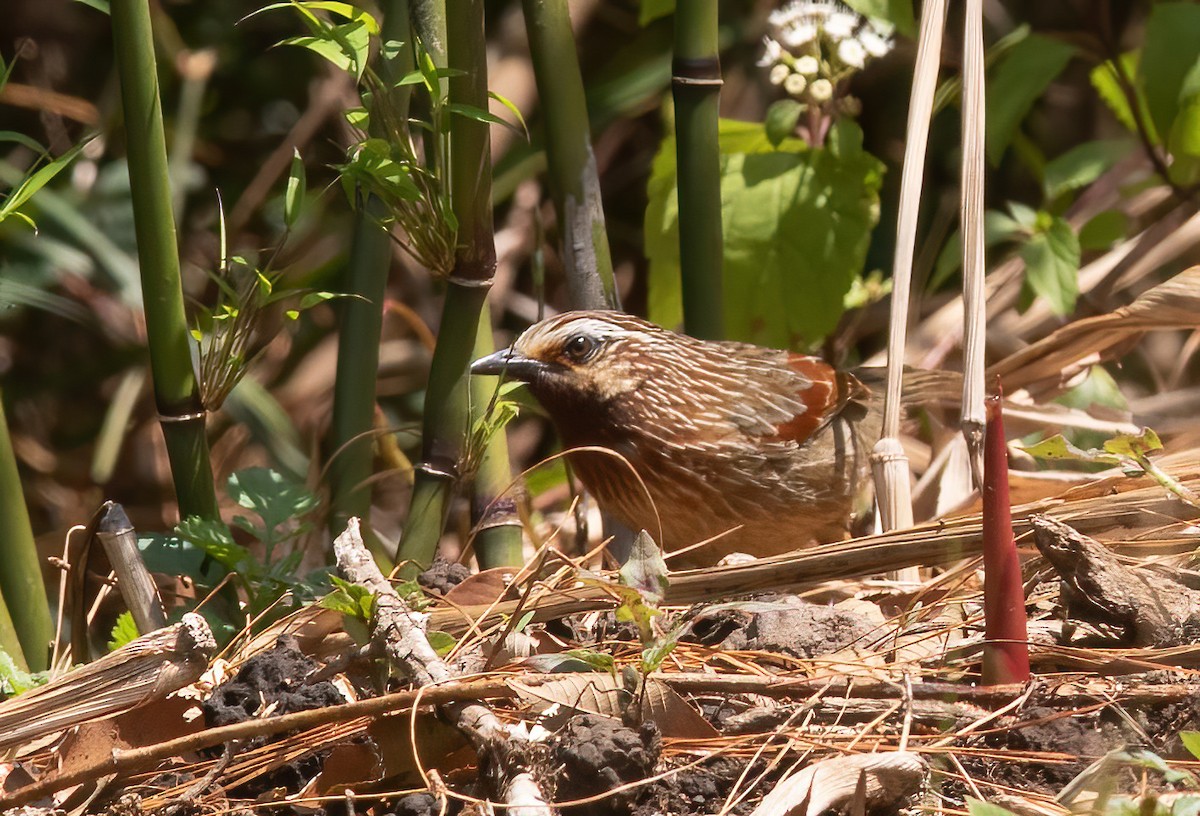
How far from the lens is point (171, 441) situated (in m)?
2.51

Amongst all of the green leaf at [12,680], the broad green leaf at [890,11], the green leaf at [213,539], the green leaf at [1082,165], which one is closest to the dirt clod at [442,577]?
the green leaf at [213,539]

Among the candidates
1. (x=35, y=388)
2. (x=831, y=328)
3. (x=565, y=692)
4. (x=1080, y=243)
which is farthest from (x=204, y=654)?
(x=35, y=388)

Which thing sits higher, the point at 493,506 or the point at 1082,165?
the point at 1082,165

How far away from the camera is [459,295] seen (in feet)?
8.30

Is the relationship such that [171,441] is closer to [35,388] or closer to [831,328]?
[831,328]

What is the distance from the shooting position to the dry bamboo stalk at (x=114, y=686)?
195 cm

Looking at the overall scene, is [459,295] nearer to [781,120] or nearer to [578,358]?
[578,358]

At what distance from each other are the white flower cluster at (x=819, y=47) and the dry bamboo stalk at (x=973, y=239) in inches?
50.1

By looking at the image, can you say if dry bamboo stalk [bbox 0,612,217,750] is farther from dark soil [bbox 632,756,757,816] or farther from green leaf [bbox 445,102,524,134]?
green leaf [bbox 445,102,524,134]

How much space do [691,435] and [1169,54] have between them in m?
1.79

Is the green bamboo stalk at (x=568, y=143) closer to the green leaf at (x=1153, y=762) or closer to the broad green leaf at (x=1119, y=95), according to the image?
the green leaf at (x=1153, y=762)

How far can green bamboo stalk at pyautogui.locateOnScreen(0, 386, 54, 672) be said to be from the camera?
252 centimetres

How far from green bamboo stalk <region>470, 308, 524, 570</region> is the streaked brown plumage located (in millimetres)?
437

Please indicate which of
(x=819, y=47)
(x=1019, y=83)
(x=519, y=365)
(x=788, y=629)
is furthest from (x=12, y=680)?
(x=1019, y=83)
